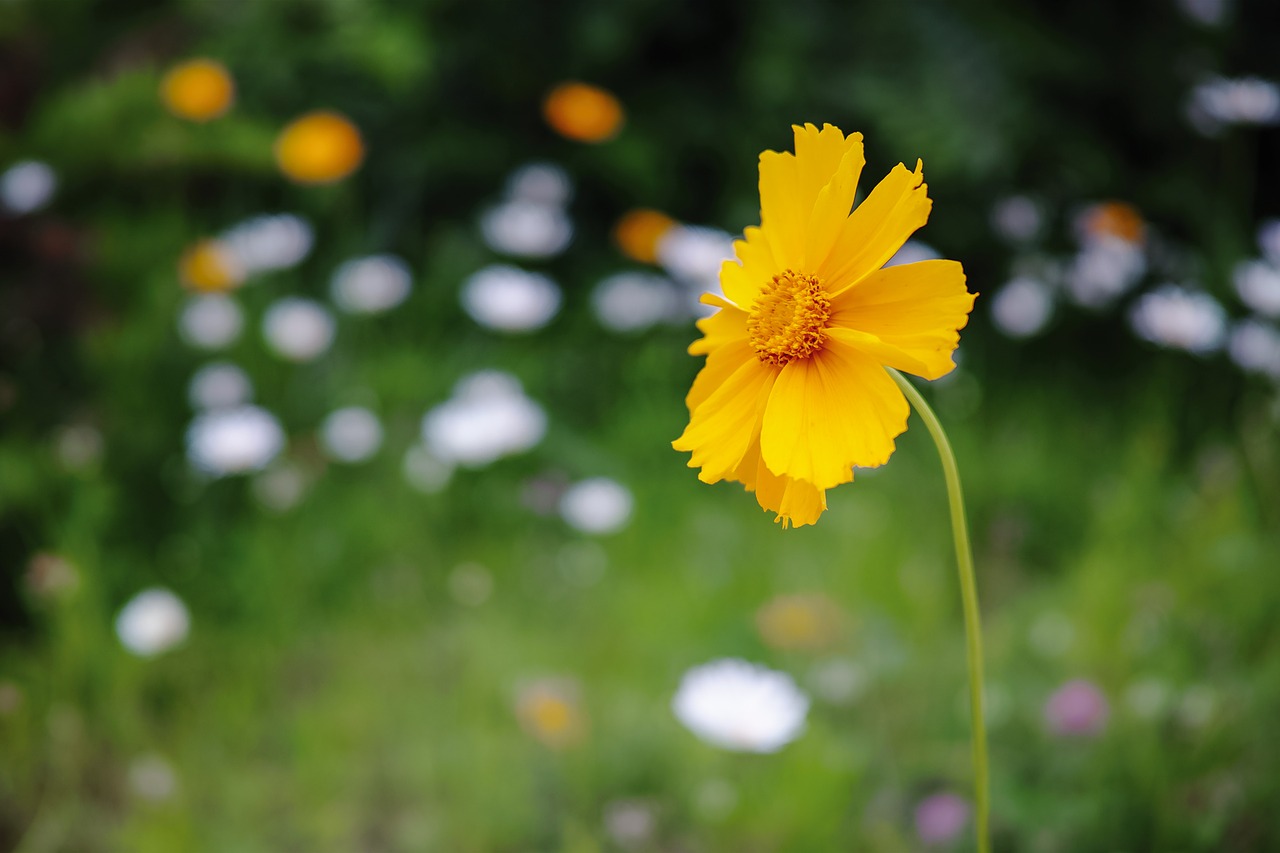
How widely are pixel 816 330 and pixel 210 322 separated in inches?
52.3

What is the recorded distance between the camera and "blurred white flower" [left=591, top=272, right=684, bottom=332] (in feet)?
5.67

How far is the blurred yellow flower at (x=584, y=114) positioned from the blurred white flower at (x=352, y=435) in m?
0.60

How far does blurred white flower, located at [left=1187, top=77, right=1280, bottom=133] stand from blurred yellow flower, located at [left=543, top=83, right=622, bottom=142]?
938mm

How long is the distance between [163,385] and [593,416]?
2.24 ft

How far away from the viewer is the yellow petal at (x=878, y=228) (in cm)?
46

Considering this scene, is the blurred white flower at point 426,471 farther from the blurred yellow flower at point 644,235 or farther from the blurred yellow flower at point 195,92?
the blurred yellow flower at point 195,92

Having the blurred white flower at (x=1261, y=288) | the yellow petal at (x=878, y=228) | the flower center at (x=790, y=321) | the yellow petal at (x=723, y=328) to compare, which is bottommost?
the yellow petal at (x=723, y=328)

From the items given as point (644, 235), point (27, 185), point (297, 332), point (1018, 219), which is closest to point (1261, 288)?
point (1018, 219)

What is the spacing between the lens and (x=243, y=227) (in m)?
1.80

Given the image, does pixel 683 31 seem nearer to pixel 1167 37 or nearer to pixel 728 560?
pixel 1167 37

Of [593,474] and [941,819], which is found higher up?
[941,819]

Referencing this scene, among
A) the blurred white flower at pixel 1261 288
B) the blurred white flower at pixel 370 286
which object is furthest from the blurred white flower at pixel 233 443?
the blurred white flower at pixel 1261 288

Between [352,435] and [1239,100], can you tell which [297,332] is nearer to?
[352,435]

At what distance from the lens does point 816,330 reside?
502mm
